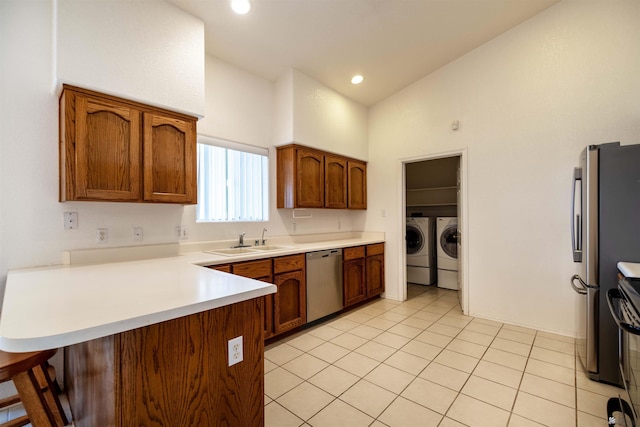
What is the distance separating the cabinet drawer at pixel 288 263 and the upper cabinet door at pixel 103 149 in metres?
1.27

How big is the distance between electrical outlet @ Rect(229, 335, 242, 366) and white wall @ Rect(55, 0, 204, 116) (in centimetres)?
186

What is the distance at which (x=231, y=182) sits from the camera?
3.02m

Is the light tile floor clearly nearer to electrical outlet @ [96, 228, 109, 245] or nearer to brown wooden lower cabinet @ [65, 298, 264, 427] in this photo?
brown wooden lower cabinet @ [65, 298, 264, 427]

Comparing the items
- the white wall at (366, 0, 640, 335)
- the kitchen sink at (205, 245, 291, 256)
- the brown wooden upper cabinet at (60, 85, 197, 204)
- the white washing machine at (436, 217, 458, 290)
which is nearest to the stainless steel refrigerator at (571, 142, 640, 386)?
the white wall at (366, 0, 640, 335)

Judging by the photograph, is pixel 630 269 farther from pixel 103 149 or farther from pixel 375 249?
pixel 103 149

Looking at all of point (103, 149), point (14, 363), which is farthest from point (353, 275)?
point (14, 363)

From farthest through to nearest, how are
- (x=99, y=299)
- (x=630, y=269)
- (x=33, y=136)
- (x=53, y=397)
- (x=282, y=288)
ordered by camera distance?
(x=282, y=288) < (x=33, y=136) < (x=630, y=269) < (x=53, y=397) < (x=99, y=299)

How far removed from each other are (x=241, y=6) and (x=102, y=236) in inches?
84.1

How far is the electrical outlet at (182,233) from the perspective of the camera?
8.32ft

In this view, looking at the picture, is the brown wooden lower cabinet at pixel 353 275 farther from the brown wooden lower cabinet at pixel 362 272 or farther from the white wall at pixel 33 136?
the white wall at pixel 33 136

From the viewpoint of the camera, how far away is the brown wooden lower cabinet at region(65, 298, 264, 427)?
92 cm

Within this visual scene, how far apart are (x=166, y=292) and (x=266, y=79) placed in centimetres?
293

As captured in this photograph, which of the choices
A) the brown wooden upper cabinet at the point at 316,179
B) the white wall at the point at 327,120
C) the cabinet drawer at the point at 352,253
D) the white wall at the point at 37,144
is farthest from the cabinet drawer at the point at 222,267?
the white wall at the point at 327,120

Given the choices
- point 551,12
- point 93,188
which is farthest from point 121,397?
point 551,12
